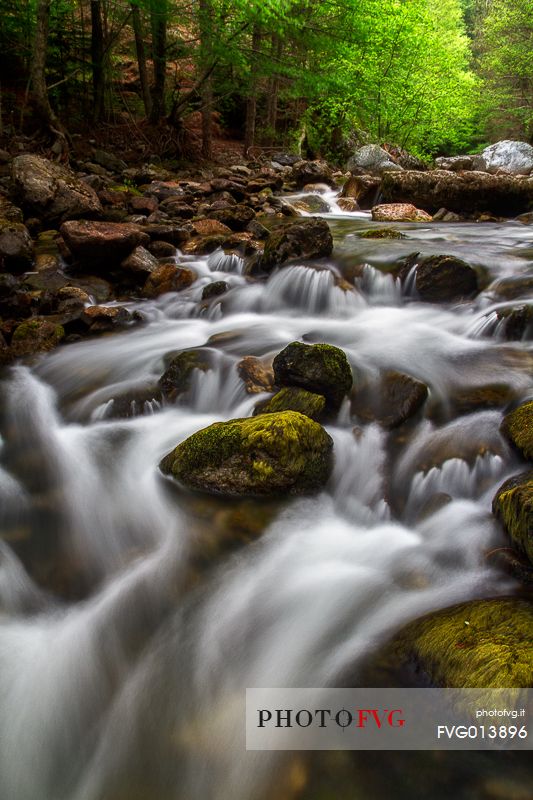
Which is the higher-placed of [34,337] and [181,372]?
[34,337]

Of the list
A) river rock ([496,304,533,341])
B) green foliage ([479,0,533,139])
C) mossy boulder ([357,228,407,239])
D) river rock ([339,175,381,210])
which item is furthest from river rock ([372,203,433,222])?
green foliage ([479,0,533,139])

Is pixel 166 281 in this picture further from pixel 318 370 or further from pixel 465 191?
pixel 465 191

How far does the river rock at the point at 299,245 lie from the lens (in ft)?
24.8

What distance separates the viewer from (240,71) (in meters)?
13.8

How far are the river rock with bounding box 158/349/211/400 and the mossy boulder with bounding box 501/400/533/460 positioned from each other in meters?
2.76

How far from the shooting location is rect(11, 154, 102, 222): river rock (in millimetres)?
8266

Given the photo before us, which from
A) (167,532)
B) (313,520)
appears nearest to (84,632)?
(167,532)

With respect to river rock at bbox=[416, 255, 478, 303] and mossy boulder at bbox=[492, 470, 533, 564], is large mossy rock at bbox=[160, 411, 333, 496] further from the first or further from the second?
river rock at bbox=[416, 255, 478, 303]

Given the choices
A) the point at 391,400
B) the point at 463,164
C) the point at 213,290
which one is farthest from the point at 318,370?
the point at 463,164

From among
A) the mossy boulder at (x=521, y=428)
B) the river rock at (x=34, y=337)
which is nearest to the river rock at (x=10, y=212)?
the river rock at (x=34, y=337)

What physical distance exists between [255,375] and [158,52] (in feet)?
40.3

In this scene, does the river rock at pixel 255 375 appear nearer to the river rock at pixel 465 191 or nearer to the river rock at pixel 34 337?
the river rock at pixel 34 337

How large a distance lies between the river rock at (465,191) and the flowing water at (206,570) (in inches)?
268

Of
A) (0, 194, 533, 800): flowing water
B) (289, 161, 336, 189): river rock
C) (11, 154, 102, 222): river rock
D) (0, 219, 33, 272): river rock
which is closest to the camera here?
(0, 194, 533, 800): flowing water
